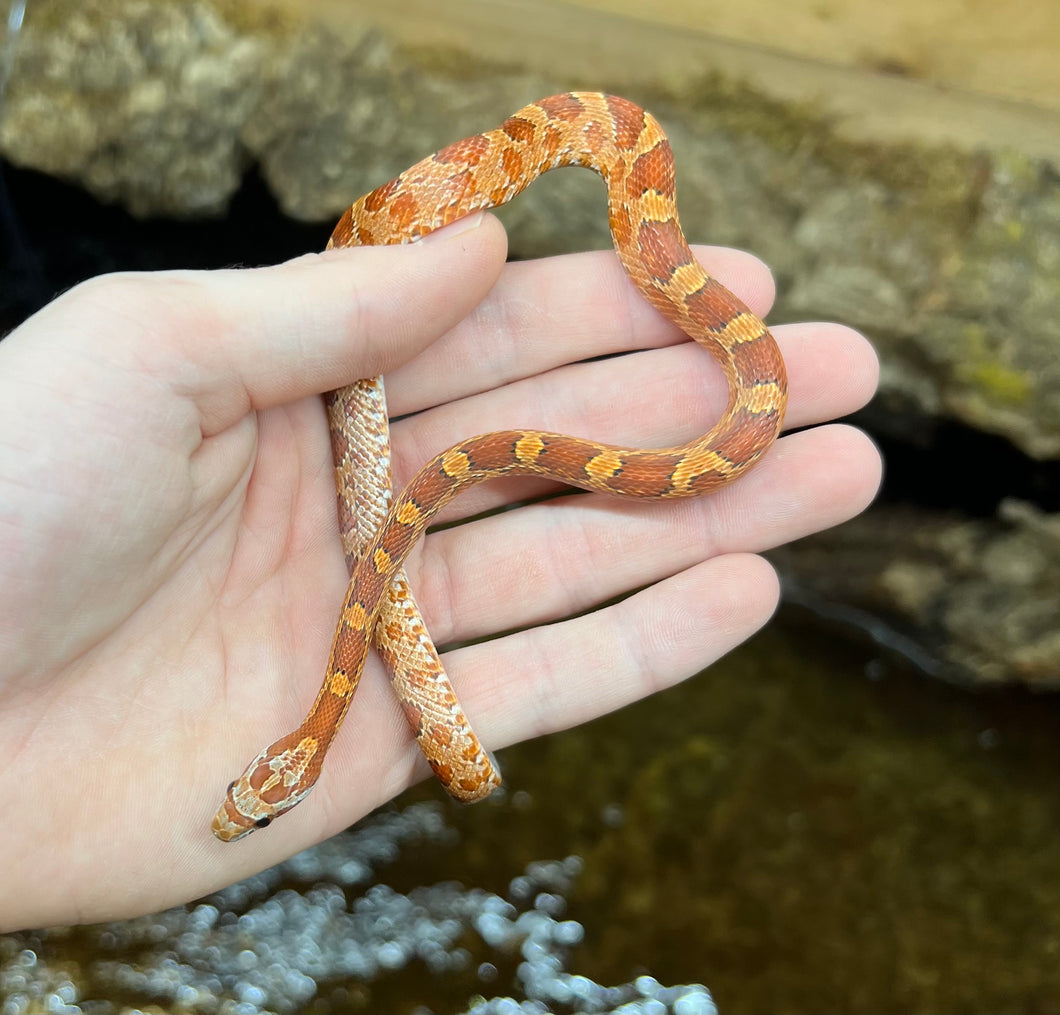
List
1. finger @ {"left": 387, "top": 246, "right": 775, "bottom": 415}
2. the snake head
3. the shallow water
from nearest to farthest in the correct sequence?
the snake head, finger @ {"left": 387, "top": 246, "right": 775, "bottom": 415}, the shallow water

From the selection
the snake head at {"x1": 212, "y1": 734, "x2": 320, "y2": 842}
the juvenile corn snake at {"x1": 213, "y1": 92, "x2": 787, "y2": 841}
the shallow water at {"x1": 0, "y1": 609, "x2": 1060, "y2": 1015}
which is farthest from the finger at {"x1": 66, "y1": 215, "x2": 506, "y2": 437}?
the shallow water at {"x1": 0, "y1": 609, "x2": 1060, "y2": 1015}

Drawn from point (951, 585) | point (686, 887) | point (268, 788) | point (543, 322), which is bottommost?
point (686, 887)

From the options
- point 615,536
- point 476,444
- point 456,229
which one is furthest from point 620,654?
point 456,229

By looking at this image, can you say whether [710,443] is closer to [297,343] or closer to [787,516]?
[787,516]

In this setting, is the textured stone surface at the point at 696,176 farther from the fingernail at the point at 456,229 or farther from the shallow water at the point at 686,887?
the fingernail at the point at 456,229

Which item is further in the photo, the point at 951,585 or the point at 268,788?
the point at 951,585

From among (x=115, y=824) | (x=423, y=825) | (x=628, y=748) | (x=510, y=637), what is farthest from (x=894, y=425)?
(x=115, y=824)

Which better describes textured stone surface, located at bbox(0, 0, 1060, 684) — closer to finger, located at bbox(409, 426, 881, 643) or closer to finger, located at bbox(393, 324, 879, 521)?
finger, located at bbox(393, 324, 879, 521)

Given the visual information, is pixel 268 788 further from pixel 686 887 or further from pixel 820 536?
pixel 820 536
